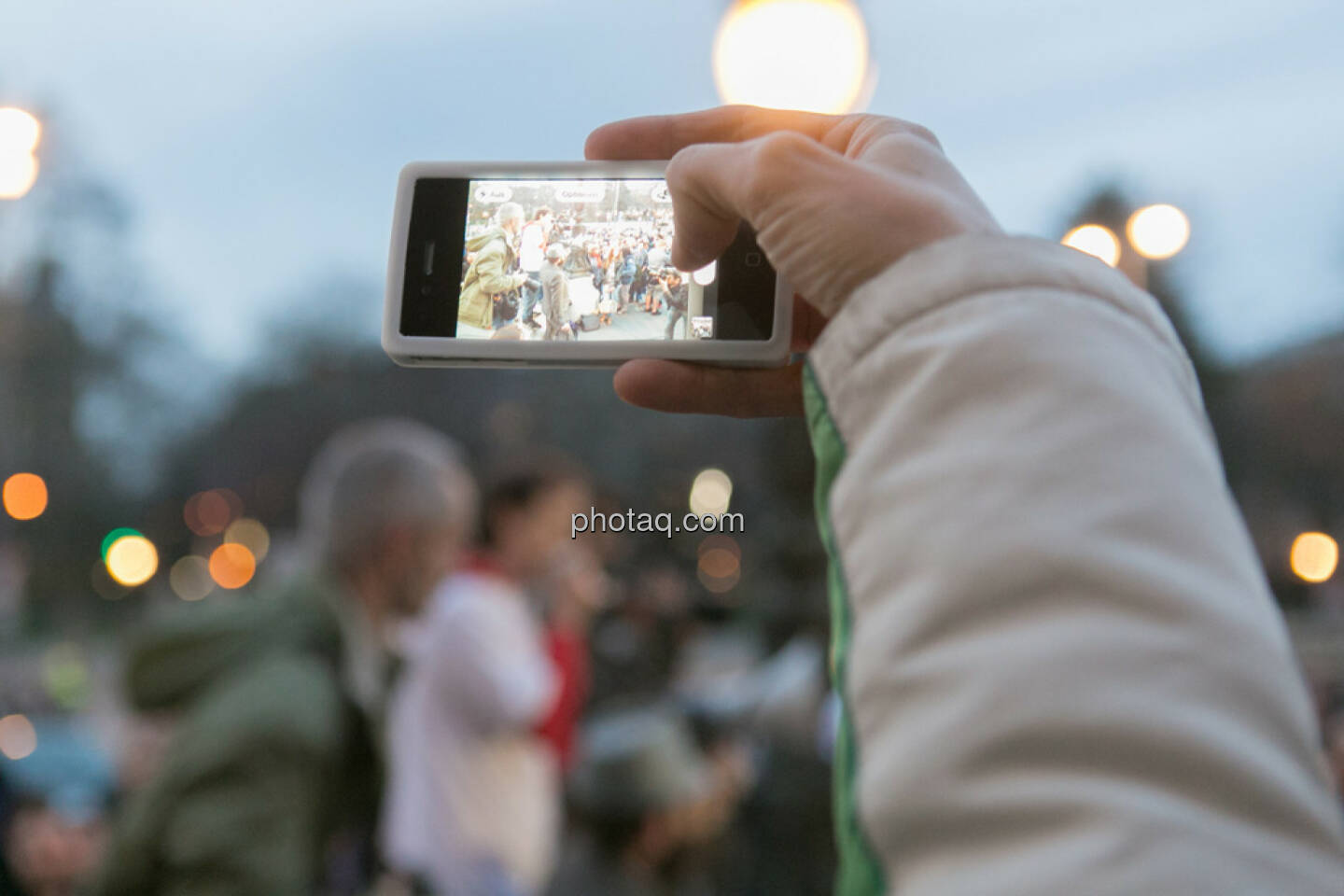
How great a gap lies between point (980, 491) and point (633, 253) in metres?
0.84

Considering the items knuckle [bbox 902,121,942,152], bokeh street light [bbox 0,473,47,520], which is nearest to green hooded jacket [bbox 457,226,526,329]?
knuckle [bbox 902,121,942,152]

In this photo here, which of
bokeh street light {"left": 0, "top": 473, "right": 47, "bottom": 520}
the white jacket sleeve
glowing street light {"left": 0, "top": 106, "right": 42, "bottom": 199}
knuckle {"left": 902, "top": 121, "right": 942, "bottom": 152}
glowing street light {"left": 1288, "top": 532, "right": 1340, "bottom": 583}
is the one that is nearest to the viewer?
the white jacket sleeve

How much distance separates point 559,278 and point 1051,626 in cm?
92

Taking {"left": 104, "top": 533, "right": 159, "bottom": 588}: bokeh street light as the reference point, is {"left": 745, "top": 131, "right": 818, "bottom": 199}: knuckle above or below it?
above

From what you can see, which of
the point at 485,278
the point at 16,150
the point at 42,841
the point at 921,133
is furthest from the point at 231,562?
the point at 921,133

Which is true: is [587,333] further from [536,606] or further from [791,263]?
[536,606]

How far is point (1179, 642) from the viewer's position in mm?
412

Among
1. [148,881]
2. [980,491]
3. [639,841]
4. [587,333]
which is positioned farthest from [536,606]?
[980,491]

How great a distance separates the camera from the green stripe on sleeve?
1.51ft

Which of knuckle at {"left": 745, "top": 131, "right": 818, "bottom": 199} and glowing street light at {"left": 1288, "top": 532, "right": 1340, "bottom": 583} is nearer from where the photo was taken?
knuckle at {"left": 745, "top": 131, "right": 818, "bottom": 199}

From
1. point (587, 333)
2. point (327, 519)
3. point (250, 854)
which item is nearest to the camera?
point (587, 333)

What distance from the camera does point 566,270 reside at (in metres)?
1.25

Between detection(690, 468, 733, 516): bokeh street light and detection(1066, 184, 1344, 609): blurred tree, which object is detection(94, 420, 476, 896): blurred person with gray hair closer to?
detection(1066, 184, 1344, 609): blurred tree

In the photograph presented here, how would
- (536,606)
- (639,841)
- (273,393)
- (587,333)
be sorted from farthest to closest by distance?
1. (273,393)
2. (536,606)
3. (639,841)
4. (587,333)
